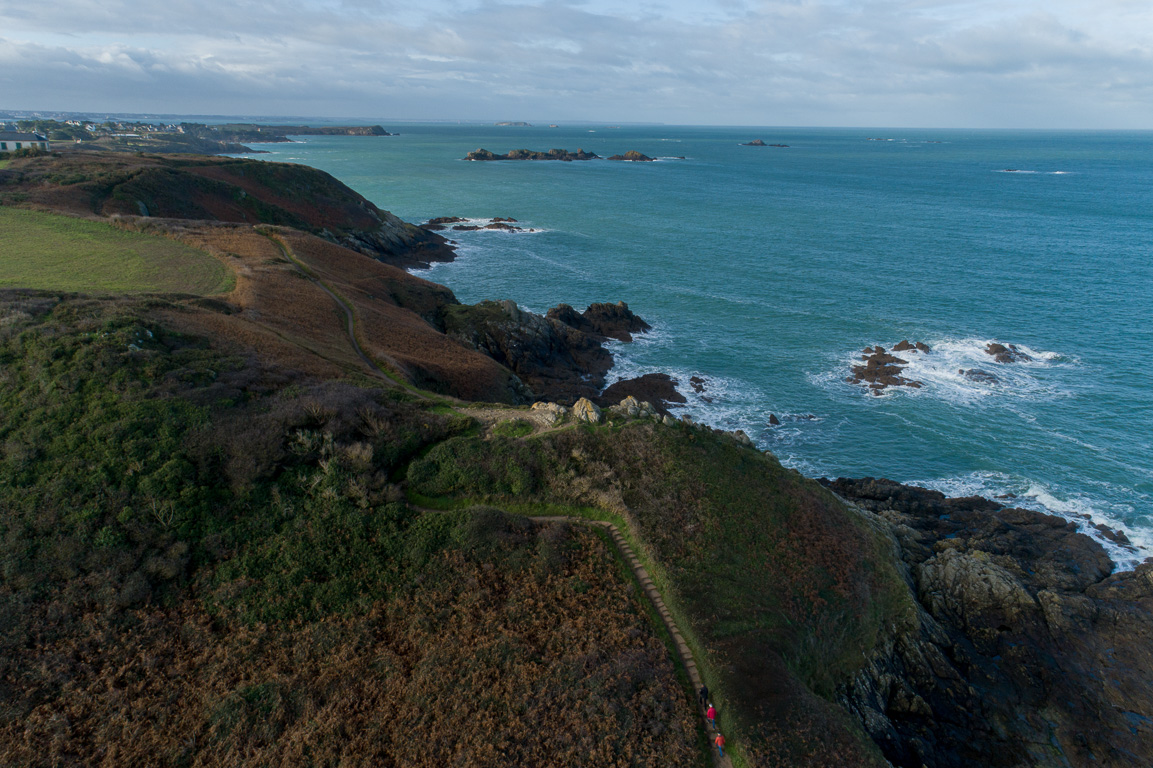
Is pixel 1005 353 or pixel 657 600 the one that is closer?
pixel 657 600

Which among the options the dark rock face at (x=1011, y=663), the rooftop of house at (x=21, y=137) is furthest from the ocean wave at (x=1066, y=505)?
the rooftop of house at (x=21, y=137)

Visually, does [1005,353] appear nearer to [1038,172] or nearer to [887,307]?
[887,307]

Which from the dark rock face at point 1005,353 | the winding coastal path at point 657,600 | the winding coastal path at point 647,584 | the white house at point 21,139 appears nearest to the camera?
the winding coastal path at point 657,600

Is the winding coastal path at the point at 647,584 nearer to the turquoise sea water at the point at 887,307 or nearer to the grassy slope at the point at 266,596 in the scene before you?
the grassy slope at the point at 266,596

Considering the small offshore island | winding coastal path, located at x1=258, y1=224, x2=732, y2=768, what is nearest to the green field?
the small offshore island

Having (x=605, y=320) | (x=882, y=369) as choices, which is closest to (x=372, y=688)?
(x=605, y=320)

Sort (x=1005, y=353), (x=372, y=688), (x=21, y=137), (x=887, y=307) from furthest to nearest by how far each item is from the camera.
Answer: (x=21, y=137), (x=887, y=307), (x=1005, y=353), (x=372, y=688)
